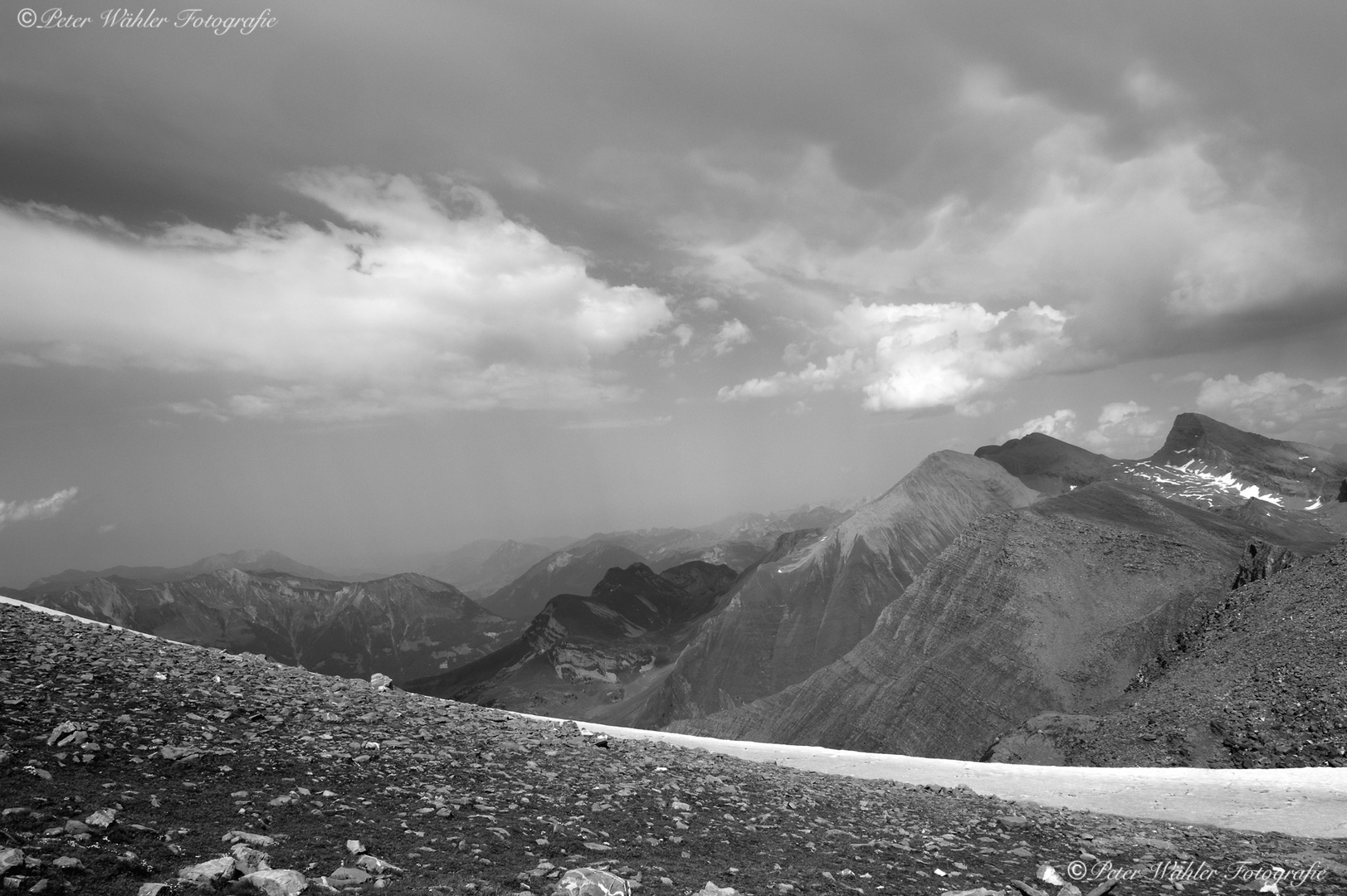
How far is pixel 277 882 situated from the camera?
7480 millimetres

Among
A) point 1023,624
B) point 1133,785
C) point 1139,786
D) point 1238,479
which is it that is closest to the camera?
point 1139,786

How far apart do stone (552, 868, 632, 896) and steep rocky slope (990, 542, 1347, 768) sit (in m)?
38.6

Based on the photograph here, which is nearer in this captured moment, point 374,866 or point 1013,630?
point 374,866

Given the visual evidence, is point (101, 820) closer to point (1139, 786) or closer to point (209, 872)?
point (209, 872)

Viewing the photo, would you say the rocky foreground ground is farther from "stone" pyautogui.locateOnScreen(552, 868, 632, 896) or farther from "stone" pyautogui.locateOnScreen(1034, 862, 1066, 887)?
"stone" pyautogui.locateOnScreen(552, 868, 632, 896)

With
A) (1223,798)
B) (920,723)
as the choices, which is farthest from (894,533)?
(1223,798)

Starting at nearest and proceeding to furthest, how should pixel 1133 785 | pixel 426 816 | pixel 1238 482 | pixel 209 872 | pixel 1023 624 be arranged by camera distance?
pixel 209 872 < pixel 426 816 < pixel 1133 785 < pixel 1023 624 < pixel 1238 482

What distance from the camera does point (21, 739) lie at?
1041 cm

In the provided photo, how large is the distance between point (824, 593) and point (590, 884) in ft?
499

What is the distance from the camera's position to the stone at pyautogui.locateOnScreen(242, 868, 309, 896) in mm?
7395

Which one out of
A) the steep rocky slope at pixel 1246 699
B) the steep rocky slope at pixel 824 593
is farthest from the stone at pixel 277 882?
the steep rocky slope at pixel 824 593

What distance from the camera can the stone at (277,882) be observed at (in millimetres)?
7395

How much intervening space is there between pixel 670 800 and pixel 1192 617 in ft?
271

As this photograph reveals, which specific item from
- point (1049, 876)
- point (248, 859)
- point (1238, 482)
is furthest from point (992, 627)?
point (1238, 482)
